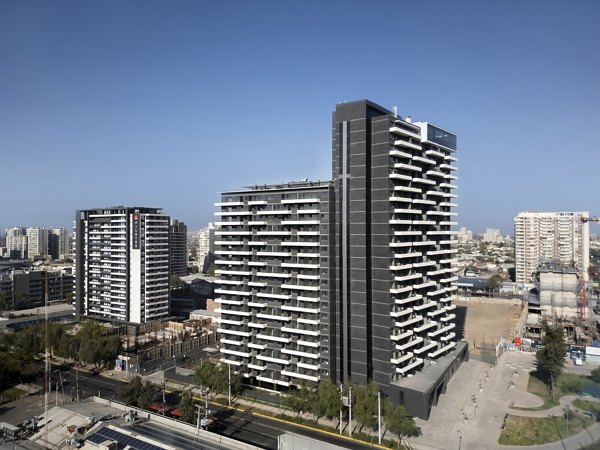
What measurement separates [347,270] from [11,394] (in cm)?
4670

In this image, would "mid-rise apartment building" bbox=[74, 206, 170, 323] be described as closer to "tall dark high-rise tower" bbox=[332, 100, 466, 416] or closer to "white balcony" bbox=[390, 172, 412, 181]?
"tall dark high-rise tower" bbox=[332, 100, 466, 416]

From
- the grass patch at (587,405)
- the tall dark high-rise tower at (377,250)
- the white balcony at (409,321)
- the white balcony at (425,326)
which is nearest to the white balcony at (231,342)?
the tall dark high-rise tower at (377,250)

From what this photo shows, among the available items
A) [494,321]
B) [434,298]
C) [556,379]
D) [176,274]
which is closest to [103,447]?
[434,298]

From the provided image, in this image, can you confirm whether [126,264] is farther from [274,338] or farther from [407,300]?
[407,300]

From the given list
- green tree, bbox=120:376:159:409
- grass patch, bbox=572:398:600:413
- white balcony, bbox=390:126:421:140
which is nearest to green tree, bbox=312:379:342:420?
green tree, bbox=120:376:159:409

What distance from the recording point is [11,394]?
183ft

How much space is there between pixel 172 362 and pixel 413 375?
37.8m

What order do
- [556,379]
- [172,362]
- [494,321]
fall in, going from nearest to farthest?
1. [556,379]
2. [172,362]
3. [494,321]

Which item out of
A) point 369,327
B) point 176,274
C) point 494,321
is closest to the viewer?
point 369,327

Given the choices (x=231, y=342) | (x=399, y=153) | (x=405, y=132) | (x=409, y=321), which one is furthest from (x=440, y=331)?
(x=231, y=342)

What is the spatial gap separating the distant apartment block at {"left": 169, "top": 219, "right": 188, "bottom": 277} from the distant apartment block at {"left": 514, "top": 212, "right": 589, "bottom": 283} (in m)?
128

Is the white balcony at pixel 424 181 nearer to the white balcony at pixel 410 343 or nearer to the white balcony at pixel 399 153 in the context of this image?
the white balcony at pixel 399 153

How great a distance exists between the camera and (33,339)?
69875mm

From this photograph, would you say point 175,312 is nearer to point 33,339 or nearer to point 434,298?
point 33,339
